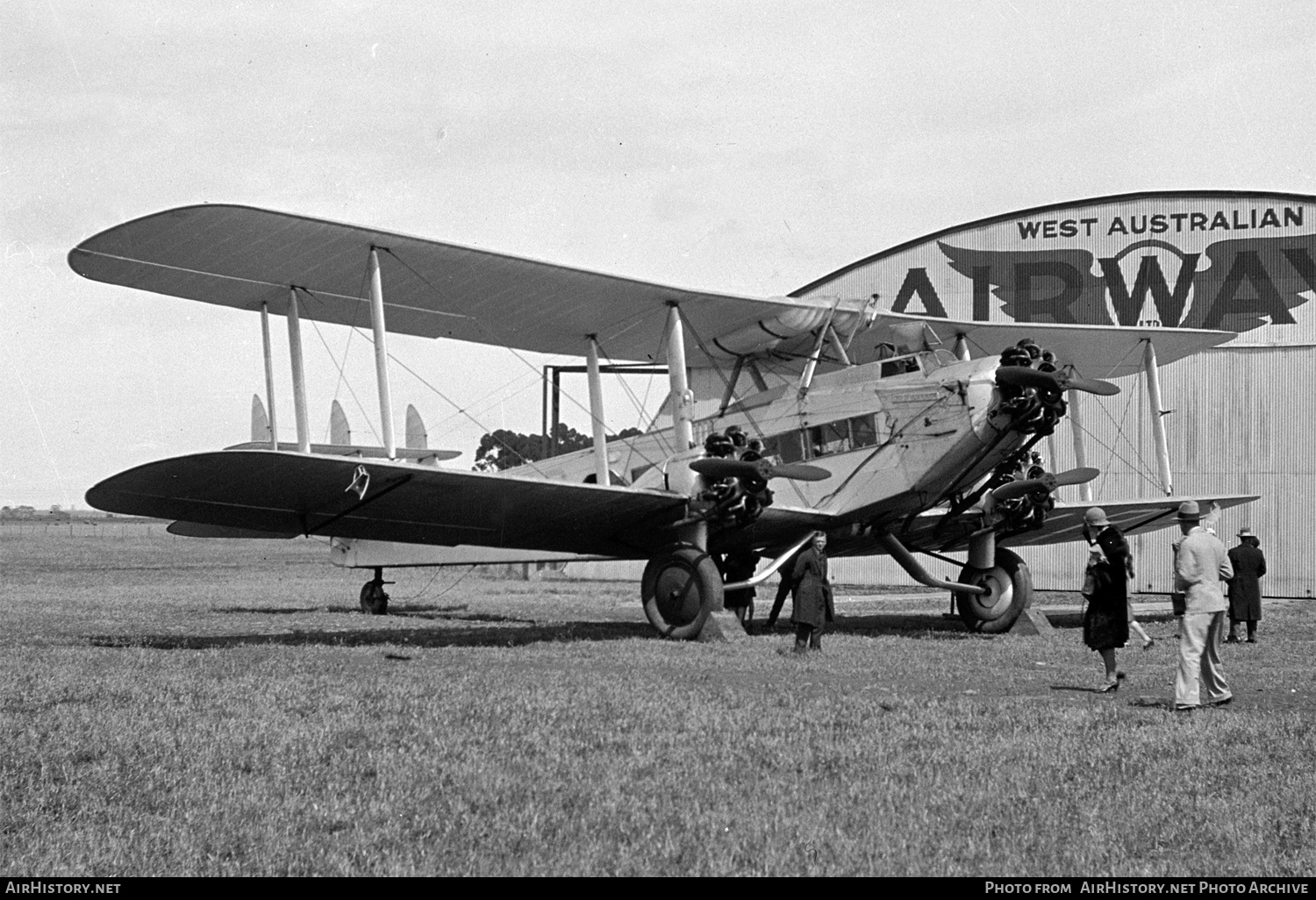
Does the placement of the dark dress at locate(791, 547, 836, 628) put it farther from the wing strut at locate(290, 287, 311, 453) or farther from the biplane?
the wing strut at locate(290, 287, 311, 453)

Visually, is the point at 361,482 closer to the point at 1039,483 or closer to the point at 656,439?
the point at 656,439

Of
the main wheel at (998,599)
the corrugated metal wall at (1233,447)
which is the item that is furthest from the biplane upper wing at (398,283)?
the corrugated metal wall at (1233,447)

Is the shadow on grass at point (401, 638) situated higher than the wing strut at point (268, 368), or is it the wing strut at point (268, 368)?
the wing strut at point (268, 368)

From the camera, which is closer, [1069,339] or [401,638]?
[401,638]

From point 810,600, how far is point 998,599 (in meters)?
5.12

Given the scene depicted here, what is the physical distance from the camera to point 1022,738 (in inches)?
332

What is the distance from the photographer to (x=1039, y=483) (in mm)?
17609

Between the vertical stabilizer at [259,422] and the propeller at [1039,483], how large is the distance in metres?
11.4

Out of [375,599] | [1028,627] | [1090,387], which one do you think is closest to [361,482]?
[1090,387]

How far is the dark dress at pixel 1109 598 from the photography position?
1126cm

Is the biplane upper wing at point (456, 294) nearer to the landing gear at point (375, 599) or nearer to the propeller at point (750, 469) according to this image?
Answer: the propeller at point (750, 469)

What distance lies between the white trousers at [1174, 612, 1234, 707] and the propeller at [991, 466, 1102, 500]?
7.07m
